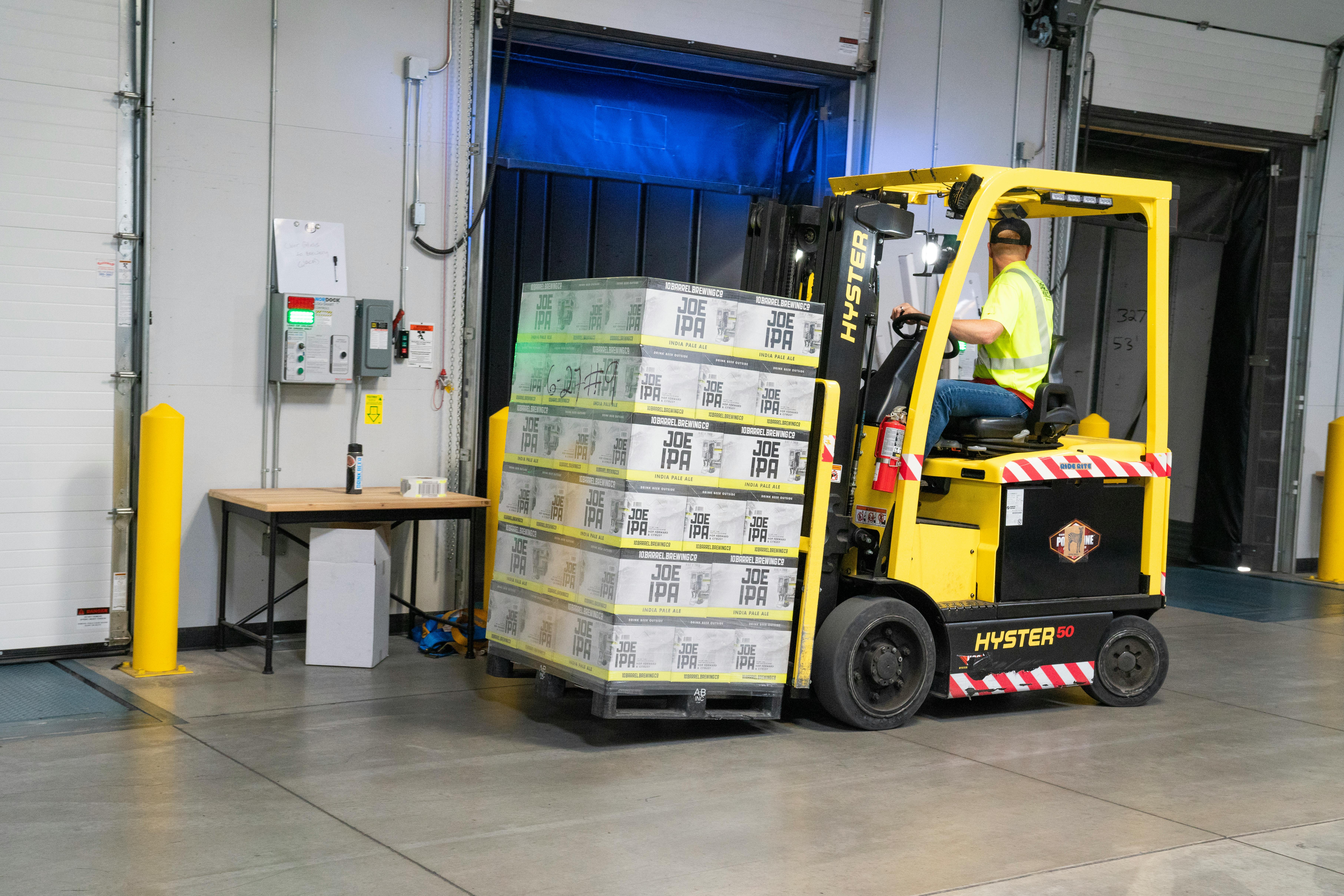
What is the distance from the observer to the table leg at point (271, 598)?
6.54 metres

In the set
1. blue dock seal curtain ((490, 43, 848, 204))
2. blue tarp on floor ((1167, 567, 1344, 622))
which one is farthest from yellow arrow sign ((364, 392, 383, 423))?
blue tarp on floor ((1167, 567, 1344, 622))

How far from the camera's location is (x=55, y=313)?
22.1 ft

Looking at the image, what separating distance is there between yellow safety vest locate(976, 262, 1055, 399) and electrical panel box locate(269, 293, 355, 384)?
3.52 meters

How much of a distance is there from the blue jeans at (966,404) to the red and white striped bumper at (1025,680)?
1.10 meters

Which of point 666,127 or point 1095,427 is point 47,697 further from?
point 1095,427

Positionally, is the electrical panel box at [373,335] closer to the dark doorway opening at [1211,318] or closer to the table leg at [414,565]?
the table leg at [414,565]

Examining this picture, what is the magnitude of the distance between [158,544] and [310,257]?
1.88m

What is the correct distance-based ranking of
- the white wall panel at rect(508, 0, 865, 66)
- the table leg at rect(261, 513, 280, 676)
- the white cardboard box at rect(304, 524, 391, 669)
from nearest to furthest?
the table leg at rect(261, 513, 280, 676)
the white cardboard box at rect(304, 524, 391, 669)
the white wall panel at rect(508, 0, 865, 66)

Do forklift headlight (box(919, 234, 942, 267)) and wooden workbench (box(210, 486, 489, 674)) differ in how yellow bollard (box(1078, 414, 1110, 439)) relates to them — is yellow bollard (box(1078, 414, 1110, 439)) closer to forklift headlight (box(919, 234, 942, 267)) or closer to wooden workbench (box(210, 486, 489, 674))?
forklift headlight (box(919, 234, 942, 267))

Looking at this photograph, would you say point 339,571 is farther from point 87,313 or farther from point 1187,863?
point 1187,863

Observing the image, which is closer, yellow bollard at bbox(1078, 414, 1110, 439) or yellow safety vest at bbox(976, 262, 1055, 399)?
yellow safety vest at bbox(976, 262, 1055, 399)

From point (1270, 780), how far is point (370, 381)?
5.16 meters

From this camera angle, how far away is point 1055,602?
21.0 feet

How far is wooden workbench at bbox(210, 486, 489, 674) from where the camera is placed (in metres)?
6.65
